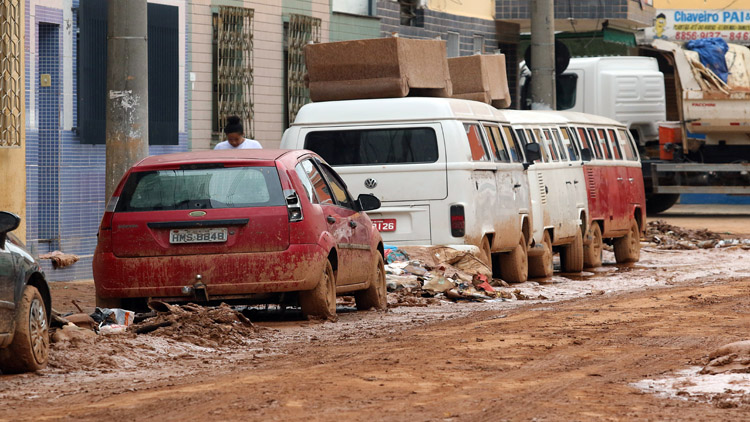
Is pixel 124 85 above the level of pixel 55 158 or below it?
above

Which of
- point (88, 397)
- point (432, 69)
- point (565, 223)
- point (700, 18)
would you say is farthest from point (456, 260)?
point (700, 18)

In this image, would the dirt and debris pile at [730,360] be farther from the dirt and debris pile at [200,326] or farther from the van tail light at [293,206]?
the van tail light at [293,206]

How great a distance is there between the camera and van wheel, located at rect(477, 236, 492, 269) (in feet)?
55.0

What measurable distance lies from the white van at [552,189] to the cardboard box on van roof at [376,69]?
149 cm

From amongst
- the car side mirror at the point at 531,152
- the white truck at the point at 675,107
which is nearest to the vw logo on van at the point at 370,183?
the car side mirror at the point at 531,152

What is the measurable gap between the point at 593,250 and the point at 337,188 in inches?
358

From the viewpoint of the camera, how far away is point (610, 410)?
290 inches

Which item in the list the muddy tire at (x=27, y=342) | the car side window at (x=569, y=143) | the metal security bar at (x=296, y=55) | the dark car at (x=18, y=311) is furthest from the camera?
the metal security bar at (x=296, y=55)

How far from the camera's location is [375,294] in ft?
45.8

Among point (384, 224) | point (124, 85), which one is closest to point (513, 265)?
point (384, 224)

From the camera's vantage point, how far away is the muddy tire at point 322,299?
12.3 metres

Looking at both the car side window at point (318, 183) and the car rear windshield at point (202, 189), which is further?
the car side window at point (318, 183)

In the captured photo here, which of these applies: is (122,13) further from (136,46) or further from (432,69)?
(432,69)

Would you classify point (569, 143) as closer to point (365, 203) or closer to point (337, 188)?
point (365, 203)
